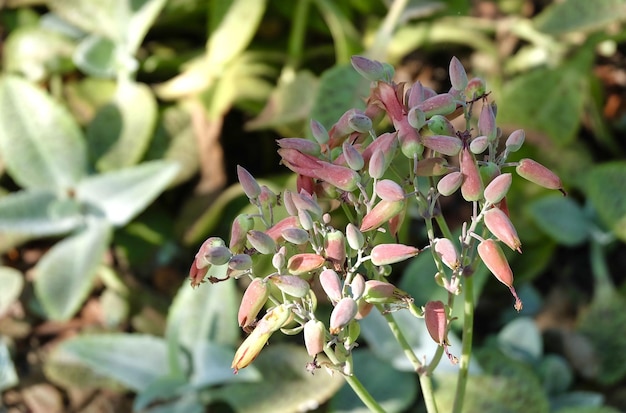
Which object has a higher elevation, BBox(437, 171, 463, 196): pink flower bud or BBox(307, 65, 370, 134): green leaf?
BBox(437, 171, 463, 196): pink flower bud

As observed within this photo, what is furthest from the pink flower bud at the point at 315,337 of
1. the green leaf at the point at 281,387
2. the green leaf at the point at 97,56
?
the green leaf at the point at 97,56

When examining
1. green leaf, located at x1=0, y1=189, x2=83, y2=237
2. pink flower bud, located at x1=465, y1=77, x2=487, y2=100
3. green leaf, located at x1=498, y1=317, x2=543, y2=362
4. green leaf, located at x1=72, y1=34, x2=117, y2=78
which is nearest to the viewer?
pink flower bud, located at x1=465, y1=77, x2=487, y2=100

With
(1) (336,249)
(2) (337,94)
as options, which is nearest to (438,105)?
(1) (336,249)

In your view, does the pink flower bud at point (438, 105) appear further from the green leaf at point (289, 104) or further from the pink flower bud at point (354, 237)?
the green leaf at point (289, 104)

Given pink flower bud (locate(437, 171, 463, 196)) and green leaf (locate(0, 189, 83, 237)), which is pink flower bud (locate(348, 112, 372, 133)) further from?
green leaf (locate(0, 189, 83, 237))

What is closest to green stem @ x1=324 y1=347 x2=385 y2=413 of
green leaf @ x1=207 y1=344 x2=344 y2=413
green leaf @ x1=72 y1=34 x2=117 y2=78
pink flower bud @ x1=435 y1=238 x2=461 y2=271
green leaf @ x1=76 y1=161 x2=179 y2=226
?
pink flower bud @ x1=435 y1=238 x2=461 y2=271

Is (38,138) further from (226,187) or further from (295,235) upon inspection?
(295,235)
